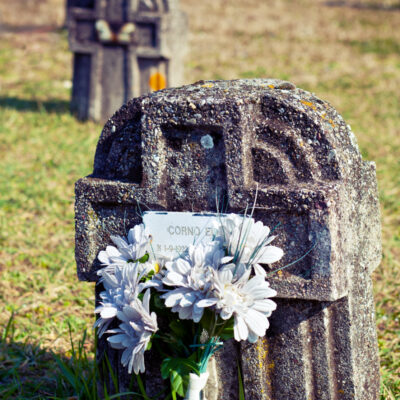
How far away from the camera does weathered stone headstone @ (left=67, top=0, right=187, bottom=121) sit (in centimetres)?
602

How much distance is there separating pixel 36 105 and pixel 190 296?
579cm

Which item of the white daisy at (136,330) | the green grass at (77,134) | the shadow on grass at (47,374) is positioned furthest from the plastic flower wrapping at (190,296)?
the green grass at (77,134)

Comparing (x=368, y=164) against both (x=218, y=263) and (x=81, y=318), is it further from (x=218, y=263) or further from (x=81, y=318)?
(x=81, y=318)

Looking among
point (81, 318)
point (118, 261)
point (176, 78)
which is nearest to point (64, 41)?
point (176, 78)

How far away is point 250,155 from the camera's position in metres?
1.97

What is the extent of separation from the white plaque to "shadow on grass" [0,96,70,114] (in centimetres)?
498

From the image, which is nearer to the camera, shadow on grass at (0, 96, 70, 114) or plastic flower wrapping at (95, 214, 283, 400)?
plastic flower wrapping at (95, 214, 283, 400)

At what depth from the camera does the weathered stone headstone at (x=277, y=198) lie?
190 cm

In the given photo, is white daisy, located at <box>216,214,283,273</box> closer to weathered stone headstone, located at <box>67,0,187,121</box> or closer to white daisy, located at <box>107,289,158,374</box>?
white daisy, located at <box>107,289,158,374</box>

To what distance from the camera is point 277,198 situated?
1914 mm

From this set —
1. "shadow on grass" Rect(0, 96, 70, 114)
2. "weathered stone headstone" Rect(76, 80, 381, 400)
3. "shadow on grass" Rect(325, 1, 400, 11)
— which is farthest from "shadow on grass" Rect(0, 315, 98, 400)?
"shadow on grass" Rect(325, 1, 400, 11)

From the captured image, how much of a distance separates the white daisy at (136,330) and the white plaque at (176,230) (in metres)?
0.24

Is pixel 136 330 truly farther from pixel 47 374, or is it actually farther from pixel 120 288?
pixel 47 374

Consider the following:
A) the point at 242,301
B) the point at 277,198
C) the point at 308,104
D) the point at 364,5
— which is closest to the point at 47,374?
the point at 242,301
